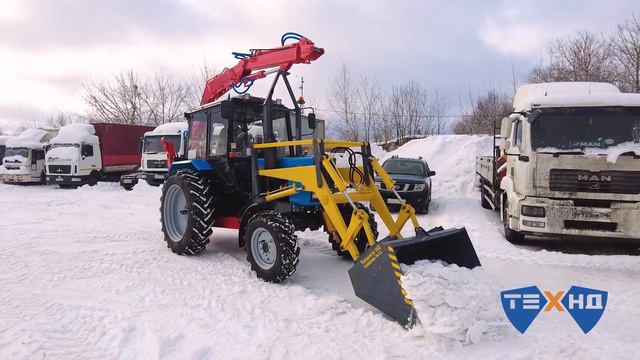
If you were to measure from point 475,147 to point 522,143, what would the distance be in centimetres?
1217

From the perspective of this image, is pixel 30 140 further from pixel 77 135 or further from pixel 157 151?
pixel 157 151

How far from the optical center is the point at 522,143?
25.3 feet

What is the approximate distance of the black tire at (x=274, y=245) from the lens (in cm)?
520

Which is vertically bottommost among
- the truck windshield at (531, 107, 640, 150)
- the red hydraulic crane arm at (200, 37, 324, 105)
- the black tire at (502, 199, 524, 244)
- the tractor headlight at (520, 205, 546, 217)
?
the black tire at (502, 199, 524, 244)

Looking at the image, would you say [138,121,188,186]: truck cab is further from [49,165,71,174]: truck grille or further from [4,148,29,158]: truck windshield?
[4,148,29,158]: truck windshield

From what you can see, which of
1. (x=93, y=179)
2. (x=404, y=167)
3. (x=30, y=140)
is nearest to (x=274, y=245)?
(x=404, y=167)

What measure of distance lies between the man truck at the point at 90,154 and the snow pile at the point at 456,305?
60.8 ft

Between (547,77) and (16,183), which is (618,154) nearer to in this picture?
(547,77)

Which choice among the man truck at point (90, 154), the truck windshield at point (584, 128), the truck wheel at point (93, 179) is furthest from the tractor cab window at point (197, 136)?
the truck wheel at point (93, 179)

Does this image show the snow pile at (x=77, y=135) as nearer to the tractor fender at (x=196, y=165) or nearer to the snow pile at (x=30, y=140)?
the snow pile at (x=30, y=140)

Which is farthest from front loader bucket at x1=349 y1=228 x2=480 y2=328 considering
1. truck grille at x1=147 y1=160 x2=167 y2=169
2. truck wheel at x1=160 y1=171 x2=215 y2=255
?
truck grille at x1=147 y1=160 x2=167 y2=169

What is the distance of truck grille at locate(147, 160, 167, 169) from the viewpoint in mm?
18062

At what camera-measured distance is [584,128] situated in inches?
287

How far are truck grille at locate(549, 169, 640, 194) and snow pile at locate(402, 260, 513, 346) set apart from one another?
153 inches
